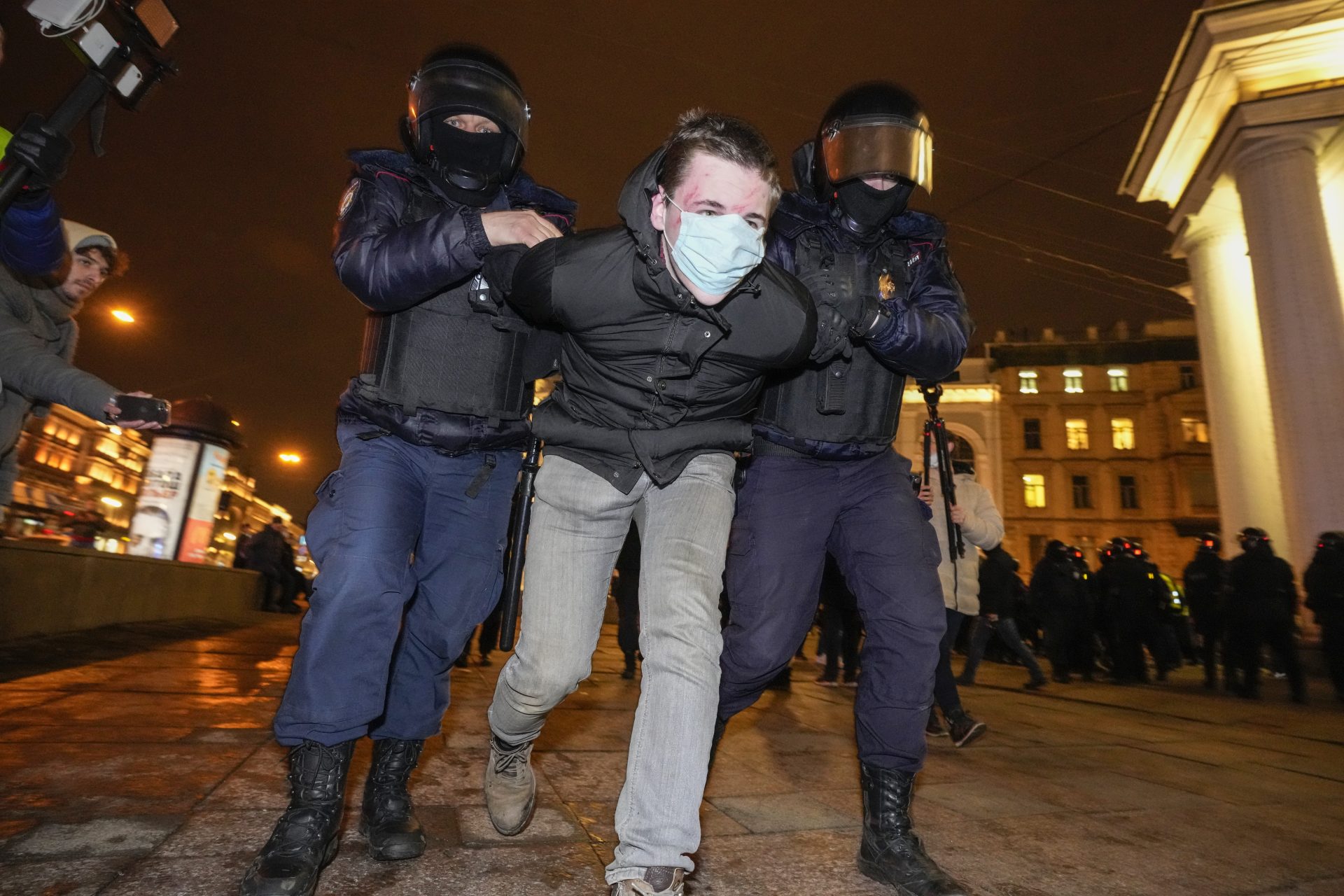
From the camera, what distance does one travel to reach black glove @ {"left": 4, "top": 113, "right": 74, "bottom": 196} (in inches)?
96.1

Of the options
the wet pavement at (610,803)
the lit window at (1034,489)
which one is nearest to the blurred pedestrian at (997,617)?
the wet pavement at (610,803)

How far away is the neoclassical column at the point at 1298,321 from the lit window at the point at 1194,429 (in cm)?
2699

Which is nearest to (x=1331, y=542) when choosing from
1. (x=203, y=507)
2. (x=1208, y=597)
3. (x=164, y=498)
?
(x=1208, y=597)

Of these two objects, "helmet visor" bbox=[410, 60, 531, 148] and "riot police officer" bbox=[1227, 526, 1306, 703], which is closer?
"helmet visor" bbox=[410, 60, 531, 148]

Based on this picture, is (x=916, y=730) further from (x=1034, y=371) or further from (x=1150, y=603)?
(x=1034, y=371)

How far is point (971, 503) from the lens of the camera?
601 cm

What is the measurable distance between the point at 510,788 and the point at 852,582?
1257mm

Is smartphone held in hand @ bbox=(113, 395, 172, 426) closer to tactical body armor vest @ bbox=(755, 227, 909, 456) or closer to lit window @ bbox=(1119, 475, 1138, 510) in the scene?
tactical body armor vest @ bbox=(755, 227, 909, 456)

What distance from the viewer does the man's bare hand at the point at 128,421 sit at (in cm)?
288

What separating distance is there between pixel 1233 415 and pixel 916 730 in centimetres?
2004

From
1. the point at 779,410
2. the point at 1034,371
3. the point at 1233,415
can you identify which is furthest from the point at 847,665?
the point at 1034,371

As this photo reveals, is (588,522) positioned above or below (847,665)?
above

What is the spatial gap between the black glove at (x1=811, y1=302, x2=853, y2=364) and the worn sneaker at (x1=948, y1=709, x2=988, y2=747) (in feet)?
10.3

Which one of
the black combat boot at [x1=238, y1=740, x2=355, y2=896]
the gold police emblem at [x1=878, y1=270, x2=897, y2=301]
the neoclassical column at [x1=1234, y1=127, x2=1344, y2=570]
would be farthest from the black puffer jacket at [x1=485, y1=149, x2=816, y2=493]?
the neoclassical column at [x1=1234, y1=127, x2=1344, y2=570]
